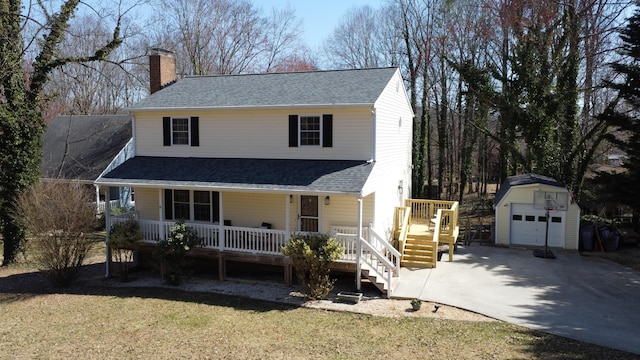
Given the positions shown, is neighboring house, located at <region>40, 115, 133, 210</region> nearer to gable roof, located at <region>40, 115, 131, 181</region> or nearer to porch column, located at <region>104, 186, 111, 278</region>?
gable roof, located at <region>40, 115, 131, 181</region>

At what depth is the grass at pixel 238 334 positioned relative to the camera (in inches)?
402

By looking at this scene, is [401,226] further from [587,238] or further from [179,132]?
[179,132]

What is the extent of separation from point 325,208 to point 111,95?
37.0 metres

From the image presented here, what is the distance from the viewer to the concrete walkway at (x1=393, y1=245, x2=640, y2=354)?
11398 mm

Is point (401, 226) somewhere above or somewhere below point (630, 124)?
below

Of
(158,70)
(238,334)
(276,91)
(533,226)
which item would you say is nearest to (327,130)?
(276,91)

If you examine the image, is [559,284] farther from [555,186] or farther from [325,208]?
[325,208]

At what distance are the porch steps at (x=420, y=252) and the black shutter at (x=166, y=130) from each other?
33.7ft

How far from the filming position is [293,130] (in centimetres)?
1653

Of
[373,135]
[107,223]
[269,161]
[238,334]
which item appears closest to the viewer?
[238,334]

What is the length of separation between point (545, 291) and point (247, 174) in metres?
10.4

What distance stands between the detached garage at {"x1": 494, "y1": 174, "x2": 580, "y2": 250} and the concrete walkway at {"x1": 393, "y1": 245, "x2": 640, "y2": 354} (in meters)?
1.12

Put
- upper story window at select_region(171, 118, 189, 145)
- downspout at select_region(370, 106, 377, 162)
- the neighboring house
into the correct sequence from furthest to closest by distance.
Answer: the neighboring house < upper story window at select_region(171, 118, 189, 145) < downspout at select_region(370, 106, 377, 162)

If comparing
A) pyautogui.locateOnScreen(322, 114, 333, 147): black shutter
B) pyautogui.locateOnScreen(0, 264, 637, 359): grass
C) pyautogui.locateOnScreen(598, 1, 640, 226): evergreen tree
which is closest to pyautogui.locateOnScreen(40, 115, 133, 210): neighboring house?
pyautogui.locateOnScreen(0, 264, 637, 359): grass
